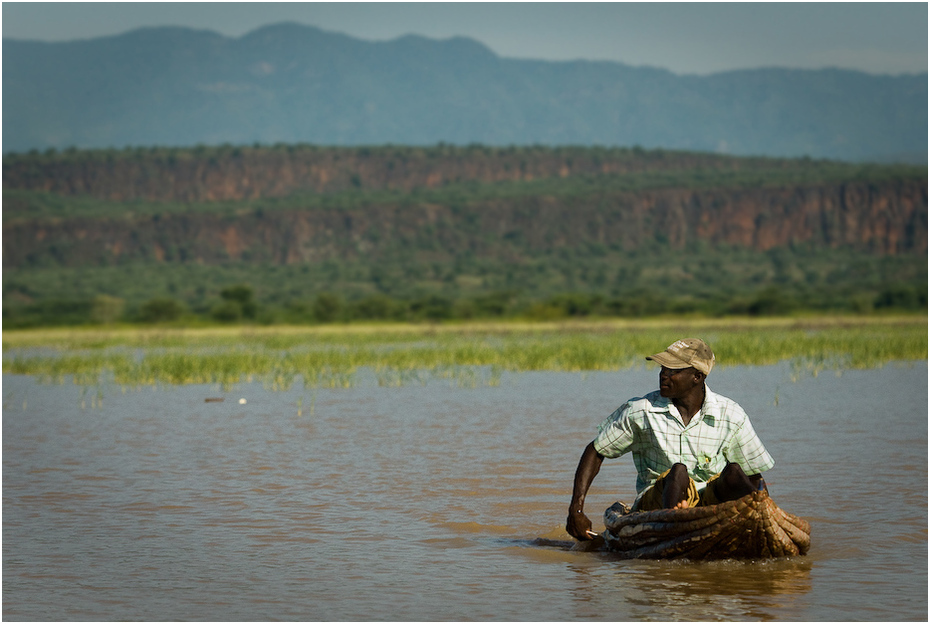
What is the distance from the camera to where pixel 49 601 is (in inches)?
281

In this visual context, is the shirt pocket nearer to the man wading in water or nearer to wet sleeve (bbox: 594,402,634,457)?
the man wading in water

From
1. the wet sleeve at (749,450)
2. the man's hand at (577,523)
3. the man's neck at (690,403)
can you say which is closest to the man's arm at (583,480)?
the man's hand at (577,523)

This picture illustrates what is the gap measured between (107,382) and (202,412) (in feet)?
18.7

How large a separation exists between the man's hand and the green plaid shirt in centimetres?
38

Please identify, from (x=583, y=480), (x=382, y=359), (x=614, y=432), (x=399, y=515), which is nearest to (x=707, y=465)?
(x=614, y=432)

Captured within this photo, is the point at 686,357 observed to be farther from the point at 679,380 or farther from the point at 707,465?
the point at 707,465

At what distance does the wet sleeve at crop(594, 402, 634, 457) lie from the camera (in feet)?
24.2

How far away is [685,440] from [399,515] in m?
2.92

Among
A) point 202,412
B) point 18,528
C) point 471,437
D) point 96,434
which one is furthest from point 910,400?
point 18,528

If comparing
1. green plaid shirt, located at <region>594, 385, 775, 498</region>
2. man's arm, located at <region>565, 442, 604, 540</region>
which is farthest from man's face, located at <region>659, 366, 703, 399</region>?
man's arm, located at <region>565, 442, 604, 540</region>

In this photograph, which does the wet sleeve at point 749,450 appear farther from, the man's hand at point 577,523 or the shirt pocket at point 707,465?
the man's hand at point 577,523

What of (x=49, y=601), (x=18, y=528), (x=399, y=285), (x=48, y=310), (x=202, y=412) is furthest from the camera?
(x=399, y=285)

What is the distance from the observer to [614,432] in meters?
7.38

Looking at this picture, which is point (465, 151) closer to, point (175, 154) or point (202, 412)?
point (175, 154)
